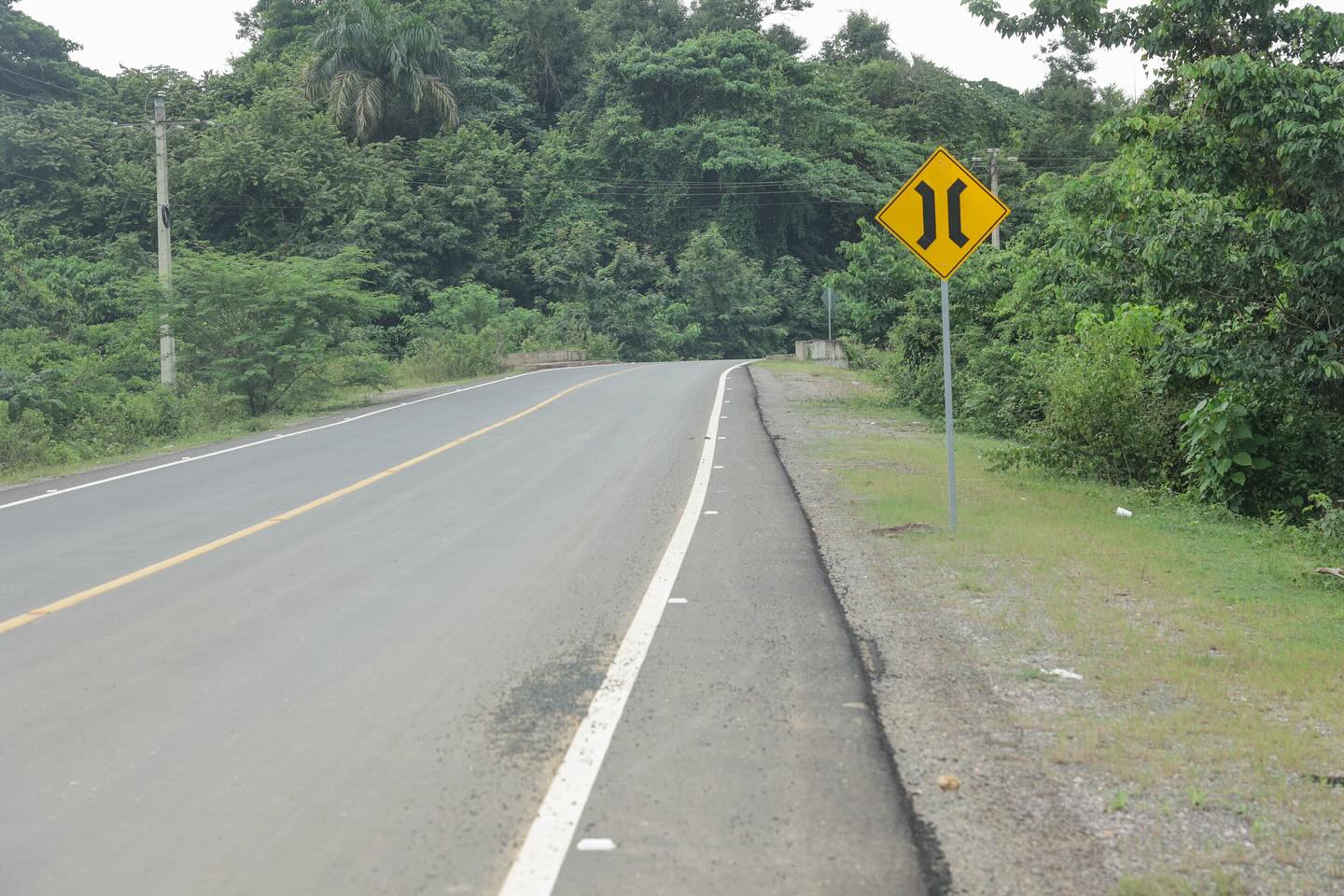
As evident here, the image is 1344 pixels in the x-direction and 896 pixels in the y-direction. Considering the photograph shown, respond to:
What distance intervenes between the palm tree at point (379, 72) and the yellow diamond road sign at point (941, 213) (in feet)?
165

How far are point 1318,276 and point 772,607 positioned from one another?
693 cm

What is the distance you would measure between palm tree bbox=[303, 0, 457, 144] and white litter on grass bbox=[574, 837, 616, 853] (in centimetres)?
5642

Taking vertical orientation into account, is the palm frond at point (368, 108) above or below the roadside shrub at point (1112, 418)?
above

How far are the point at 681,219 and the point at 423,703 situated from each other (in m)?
60.4

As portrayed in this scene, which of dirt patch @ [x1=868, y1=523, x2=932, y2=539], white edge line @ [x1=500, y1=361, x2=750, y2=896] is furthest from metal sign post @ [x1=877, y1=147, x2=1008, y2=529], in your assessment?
white edge line @ [x1=500, y1=361, x2=750, y2=896]

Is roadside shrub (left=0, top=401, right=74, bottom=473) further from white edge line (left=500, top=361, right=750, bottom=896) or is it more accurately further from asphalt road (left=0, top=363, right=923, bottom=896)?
white edge line (left=500, top=361, right=750, bottom=896)

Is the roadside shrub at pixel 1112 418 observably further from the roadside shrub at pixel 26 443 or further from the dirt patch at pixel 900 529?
the roadside shrub at pixel 26 443

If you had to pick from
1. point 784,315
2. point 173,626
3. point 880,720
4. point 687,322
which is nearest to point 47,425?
point 173,626

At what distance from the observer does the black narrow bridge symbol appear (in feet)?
34.9

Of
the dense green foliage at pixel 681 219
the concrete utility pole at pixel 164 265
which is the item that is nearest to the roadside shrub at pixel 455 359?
the dense green foliage at pixel 681 219

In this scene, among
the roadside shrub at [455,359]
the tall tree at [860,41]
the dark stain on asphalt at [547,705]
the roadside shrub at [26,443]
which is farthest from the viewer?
the tall tree at [860,41]

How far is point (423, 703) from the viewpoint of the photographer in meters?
5.87

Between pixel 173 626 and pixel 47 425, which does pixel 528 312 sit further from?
pixel 173 626

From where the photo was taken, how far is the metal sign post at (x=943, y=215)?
34.7 ft
